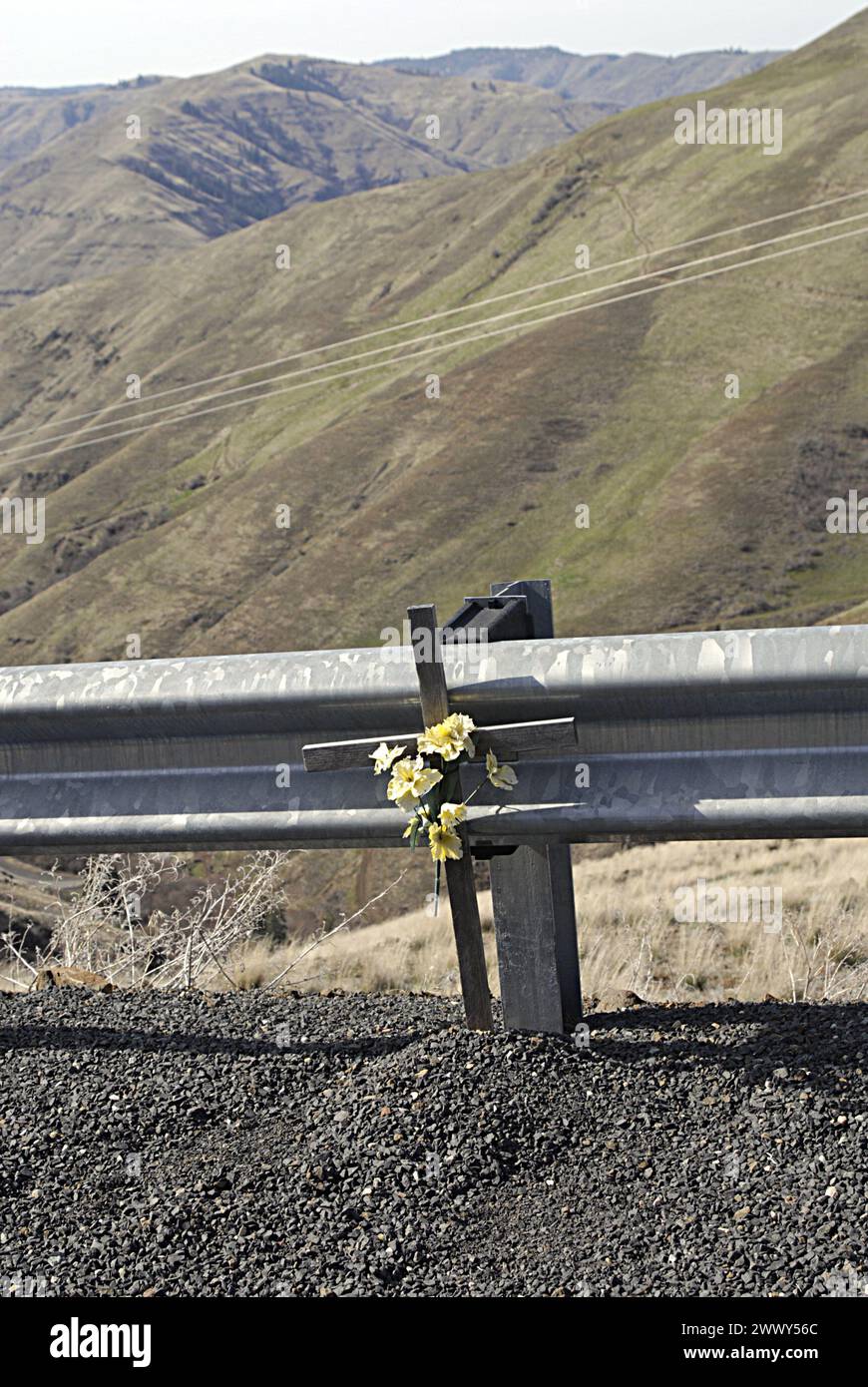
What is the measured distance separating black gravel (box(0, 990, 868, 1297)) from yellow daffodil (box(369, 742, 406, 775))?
657mm

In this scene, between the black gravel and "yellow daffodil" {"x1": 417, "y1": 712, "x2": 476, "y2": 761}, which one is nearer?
the black gravel

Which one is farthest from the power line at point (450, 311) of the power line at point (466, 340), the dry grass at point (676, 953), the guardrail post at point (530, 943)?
the guardrail post at point (530, 943)

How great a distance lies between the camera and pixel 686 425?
1650 inches

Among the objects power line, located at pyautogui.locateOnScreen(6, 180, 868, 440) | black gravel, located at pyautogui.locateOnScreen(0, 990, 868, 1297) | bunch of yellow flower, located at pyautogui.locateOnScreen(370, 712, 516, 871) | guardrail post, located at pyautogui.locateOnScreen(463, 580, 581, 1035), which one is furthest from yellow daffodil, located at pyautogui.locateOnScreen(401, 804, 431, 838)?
power line, located at pyautogui.locateOnScreen(6, 180, 868, 440)

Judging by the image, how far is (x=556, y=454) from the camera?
44.5 meters

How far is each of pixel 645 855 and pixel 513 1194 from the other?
989 cm

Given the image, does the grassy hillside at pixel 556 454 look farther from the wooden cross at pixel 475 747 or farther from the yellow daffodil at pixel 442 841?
the yellow daffodil at pixel 442 841

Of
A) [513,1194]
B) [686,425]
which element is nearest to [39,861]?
[513,1194]

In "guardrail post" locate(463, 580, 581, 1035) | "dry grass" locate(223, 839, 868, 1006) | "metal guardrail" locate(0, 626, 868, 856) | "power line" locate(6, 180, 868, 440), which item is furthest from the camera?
"power line" locate(6, 180, 868, 440)

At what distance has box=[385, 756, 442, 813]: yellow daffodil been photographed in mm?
2842

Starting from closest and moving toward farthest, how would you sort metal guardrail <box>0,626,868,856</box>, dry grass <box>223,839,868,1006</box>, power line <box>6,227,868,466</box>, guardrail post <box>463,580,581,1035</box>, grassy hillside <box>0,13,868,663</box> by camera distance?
metal guardrail <box>0,626,868,856</box> → guardrail post <box>463,580,581,1035</box> → dry grass <box>223,839,868,1006</box> → grassy hillside <box>0,13,868,663</box> → power line <box>6,227,868,466</box>

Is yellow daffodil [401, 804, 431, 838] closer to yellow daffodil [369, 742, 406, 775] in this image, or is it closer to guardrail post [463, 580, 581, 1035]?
yellow daffodil [369, 742, 406, 775]

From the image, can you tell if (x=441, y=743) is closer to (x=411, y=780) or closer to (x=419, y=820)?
(x=411, y=780)

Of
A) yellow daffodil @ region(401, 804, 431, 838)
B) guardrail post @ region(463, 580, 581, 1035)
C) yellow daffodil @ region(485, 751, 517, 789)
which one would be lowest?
guardrail post @ region(463, 580, 581, 1035)
